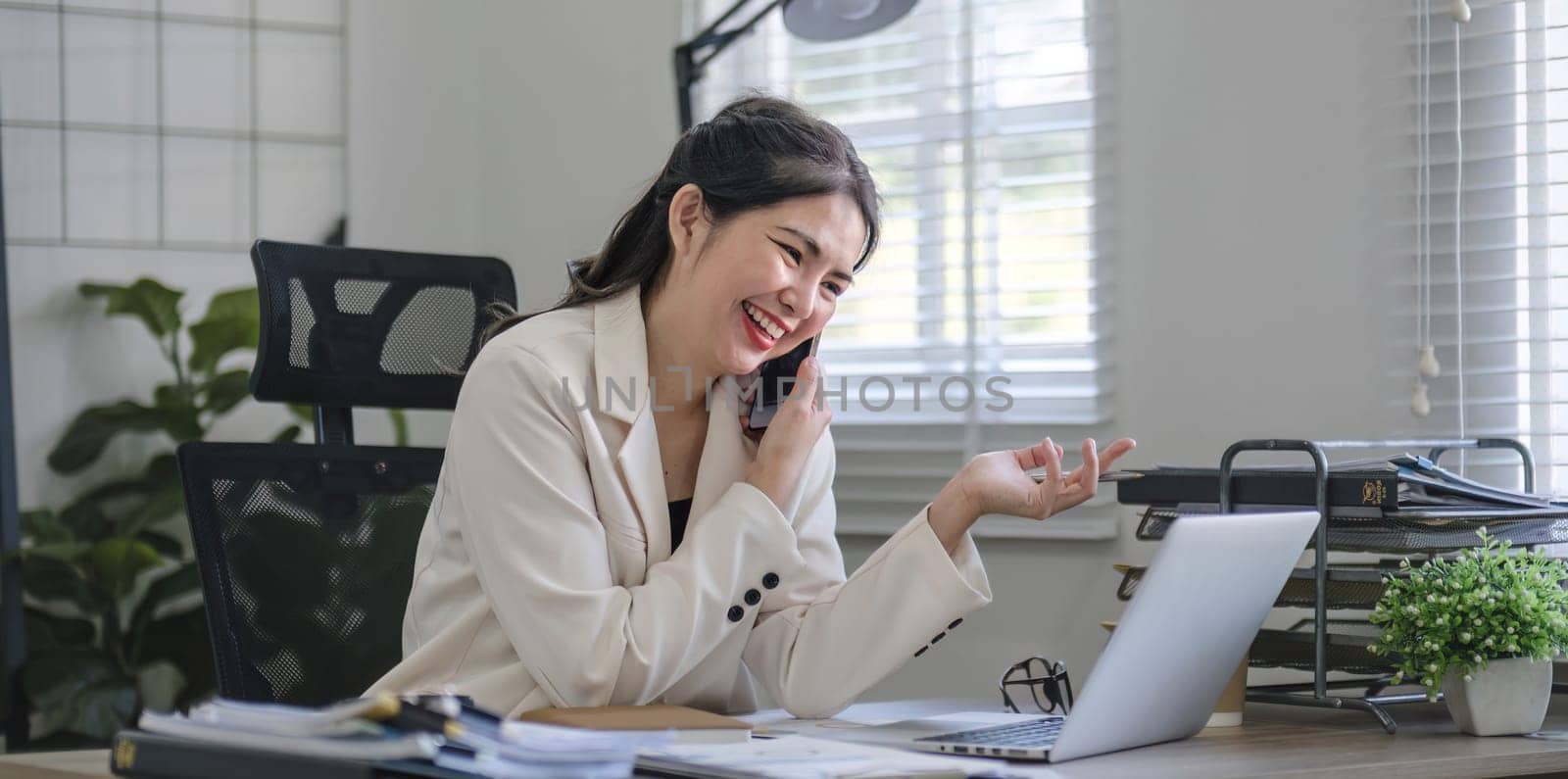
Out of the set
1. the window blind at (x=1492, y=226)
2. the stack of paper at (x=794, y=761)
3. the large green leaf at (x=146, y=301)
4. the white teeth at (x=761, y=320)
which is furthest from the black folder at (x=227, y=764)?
the large green leaf at (x=146, y=301)

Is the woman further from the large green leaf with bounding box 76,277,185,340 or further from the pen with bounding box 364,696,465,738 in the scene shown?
the large green leaf with bounding box 76,277,185,340

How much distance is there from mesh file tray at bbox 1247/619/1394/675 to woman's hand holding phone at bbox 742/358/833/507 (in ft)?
1.63

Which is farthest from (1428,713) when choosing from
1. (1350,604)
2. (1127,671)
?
(1127,671)

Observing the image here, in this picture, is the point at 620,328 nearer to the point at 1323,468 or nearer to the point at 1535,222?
the point at 1323,468

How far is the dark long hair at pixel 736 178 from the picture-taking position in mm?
1570

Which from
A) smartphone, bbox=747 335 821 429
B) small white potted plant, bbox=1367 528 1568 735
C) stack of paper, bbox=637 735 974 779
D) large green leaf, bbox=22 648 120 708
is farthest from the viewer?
large green leaf, bbox=22 648 120 708

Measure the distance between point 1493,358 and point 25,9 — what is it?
2.72m

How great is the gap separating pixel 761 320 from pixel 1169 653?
564mm

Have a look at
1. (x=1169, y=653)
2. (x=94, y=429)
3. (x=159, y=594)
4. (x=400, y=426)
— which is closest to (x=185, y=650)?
(x=159, y=594)

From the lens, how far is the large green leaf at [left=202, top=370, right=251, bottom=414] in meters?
3.08

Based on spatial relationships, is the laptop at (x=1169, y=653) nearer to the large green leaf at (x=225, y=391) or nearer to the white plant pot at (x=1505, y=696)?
the white plant pot at (x=1505, y=696)

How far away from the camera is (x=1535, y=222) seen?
209cm

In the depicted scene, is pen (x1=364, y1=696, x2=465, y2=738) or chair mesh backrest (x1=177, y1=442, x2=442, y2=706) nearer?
pen (x1=364, y1=696, x2=465, y2=738)

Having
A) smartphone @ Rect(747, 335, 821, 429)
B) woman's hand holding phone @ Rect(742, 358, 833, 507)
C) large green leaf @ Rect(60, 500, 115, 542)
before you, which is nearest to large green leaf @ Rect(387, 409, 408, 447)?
large green leaf @ Rect(60, 500, 115, 542)
